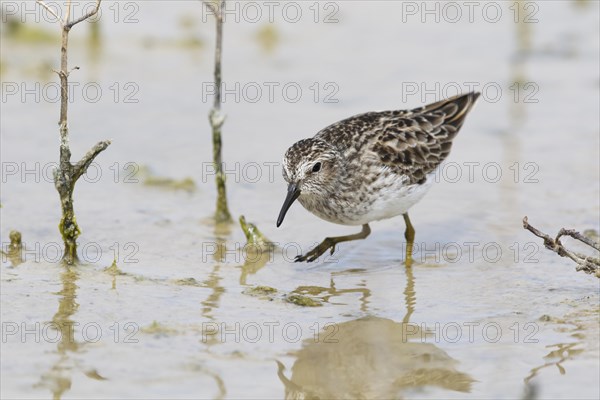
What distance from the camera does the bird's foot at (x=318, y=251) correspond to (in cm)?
960

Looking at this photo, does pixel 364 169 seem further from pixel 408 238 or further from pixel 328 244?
pixel 408 238

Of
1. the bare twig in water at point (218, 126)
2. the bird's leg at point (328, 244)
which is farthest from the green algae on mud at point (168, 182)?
the bird's leg at point (328, 244)

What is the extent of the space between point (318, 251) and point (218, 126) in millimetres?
1567

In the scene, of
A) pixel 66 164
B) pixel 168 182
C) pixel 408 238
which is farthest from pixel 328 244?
pixel 66 164

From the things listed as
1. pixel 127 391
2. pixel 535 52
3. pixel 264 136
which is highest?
pixel 535 52

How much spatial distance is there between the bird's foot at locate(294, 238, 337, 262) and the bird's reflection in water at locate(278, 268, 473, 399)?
1.55 metres

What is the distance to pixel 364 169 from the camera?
9711 millimetres

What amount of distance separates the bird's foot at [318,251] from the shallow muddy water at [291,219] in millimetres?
77

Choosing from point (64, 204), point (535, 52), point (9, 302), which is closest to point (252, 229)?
point (64, 204)

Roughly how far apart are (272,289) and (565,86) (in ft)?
23.2

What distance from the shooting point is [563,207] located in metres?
10.9

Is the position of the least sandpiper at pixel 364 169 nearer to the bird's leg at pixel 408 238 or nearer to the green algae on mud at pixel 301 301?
the bird's leg at pixel 408 238

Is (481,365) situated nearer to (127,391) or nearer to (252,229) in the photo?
(127,391)

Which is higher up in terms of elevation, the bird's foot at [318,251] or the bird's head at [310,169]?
the bird's head at [310,169]
